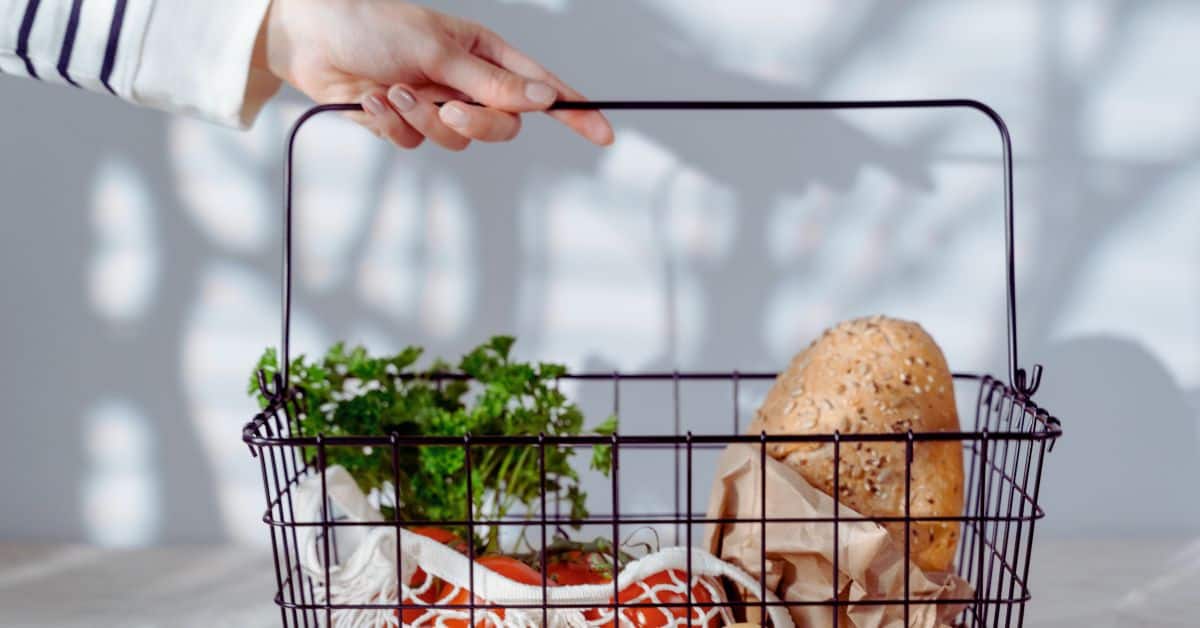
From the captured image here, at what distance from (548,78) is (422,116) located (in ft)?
0.31

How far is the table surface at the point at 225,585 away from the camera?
3.29 ft

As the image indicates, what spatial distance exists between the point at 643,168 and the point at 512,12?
19 centimetres

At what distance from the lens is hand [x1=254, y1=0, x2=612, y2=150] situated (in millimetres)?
782

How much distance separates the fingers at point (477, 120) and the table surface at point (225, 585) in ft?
1.45

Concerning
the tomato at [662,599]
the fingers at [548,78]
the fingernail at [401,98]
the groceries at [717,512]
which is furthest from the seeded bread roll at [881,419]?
the fingernail at [401,98]

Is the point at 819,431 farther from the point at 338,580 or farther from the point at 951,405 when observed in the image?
the point at 338,580

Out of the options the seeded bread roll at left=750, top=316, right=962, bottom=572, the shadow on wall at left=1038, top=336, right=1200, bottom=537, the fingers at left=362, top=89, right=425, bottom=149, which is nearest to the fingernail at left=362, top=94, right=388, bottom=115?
the fingers at left=362, top=89, right=425, bottom=149

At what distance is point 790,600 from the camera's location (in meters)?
0.76

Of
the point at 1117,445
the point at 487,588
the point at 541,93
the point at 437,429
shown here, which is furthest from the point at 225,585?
the point at 1117,445

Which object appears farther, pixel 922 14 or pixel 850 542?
pixel 922 14

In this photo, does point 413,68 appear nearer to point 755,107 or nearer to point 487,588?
point 755,107

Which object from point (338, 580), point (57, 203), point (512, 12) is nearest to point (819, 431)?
point (338, 580)

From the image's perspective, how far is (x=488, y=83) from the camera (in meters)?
0.79

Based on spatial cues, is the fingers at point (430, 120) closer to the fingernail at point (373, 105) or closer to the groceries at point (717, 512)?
the fingernail at point (373, 105)
